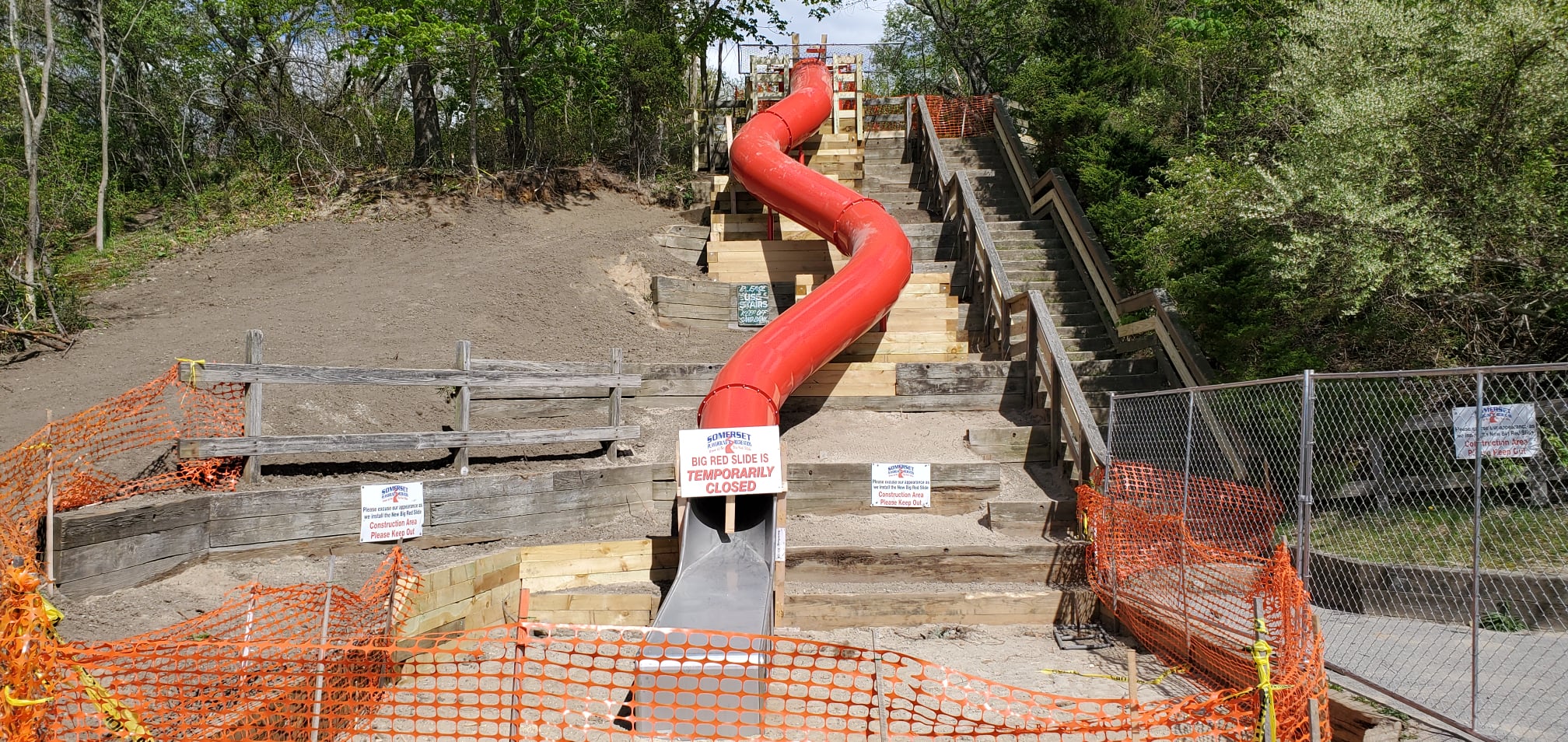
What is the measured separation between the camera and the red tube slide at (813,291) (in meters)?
9.19

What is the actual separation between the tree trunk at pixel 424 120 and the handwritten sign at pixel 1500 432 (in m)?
17.8

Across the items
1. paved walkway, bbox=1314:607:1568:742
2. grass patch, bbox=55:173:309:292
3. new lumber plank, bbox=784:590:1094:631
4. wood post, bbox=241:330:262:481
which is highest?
grass patch, bbox=55:173:309:292

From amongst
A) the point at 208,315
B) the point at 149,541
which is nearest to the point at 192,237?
the point at 208,315

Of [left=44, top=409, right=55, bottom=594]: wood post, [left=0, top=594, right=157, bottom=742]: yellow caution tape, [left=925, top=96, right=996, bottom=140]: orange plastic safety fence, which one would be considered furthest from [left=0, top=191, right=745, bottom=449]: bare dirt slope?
[left=925, top=96, right=996, bottom=140]: orange plastic safety fence

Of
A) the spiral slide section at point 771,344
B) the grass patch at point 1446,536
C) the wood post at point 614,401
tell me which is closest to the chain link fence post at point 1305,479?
the grass patch at point 1446,536

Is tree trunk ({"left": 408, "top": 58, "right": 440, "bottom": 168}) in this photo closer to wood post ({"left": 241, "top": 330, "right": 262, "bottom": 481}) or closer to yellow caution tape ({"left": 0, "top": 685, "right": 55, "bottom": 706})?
wood post ({"left": 241, "top": 330, "right": 262, "bottom": 481})

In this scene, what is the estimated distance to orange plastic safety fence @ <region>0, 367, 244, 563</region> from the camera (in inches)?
258

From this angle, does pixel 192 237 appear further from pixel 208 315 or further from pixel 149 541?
pixel 149 541

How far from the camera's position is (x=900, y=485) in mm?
9422

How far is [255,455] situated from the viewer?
25.0 feet

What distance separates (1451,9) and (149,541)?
40.1 ft

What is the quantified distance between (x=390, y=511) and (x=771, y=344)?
4066 mm

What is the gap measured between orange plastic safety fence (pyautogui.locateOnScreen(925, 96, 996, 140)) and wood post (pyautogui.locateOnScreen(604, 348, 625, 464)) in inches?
507

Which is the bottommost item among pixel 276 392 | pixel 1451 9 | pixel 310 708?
pixel 310 708
